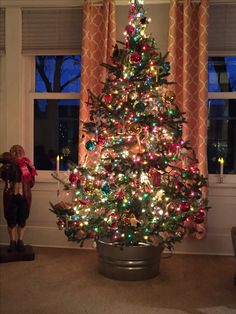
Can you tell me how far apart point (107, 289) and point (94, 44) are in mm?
2500

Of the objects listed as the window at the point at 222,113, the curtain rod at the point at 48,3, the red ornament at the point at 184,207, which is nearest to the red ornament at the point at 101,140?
the red ornament at the point at 184,207

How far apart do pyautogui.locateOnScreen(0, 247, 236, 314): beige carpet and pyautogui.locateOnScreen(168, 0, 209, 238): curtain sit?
57 cm

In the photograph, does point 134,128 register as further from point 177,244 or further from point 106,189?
point 177,244

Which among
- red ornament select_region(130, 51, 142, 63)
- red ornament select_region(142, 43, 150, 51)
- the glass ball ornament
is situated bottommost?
the glass ball ornament

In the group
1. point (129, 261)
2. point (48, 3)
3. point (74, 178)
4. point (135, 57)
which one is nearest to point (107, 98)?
point (135, 57)

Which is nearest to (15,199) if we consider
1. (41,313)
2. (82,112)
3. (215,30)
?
(82,112)

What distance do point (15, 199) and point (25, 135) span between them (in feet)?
3.18

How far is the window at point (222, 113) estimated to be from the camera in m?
4.45

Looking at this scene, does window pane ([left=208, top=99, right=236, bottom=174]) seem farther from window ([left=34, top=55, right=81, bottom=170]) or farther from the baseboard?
window ([left=34, top=55, right=81, bottom=170])

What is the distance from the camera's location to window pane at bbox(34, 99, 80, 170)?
185 inches

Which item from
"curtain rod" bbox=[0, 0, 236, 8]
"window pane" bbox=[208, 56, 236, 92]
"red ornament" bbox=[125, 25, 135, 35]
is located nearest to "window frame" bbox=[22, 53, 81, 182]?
"curtain rod" bbox=[0, 0, 236, 8]

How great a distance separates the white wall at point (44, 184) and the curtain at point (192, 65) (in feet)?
0.61

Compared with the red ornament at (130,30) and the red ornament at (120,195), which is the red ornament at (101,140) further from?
the red ornament at (130,30)

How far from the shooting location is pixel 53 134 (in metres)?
4.73
